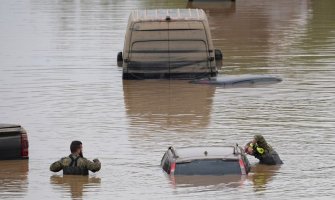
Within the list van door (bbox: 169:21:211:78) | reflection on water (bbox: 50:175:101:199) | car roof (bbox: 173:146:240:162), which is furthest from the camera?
van door (bbox: 169:21:211:78)

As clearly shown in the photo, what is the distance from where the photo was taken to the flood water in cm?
2631

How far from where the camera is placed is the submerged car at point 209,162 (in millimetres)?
26359

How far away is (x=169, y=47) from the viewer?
43250 millimetres

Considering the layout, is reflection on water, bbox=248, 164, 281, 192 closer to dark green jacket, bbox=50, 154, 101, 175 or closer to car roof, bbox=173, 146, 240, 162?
car roof, bbox=173, 146, 240, 162

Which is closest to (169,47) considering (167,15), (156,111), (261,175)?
(167,15)

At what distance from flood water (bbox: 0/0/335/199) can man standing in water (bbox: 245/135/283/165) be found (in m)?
0.23

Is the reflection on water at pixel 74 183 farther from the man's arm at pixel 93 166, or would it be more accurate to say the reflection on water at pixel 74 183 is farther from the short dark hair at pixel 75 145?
the short dark hair at pixel 75 145

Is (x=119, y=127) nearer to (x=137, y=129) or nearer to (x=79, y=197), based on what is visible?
(x=137, y=129)

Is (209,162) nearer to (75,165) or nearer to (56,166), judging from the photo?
(75,165)

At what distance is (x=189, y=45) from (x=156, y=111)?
615cm

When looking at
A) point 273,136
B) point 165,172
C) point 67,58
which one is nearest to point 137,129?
point 273,136

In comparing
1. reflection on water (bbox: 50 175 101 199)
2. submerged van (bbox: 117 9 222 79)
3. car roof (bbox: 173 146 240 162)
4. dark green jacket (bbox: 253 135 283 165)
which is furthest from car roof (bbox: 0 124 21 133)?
submerged van (bbox: 117 9 222 79)

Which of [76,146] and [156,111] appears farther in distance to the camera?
[156,111]

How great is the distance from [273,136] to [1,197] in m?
9.42
